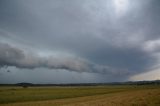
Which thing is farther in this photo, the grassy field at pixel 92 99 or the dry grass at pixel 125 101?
the grassy field at pixel 92 99

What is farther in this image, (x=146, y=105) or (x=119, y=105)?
(x=119, y=105)

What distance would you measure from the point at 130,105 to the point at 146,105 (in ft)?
6.39

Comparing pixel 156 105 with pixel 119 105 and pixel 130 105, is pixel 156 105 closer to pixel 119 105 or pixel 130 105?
pixel 130 105

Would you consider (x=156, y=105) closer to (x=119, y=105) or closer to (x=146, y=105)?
(x=146, y=105)

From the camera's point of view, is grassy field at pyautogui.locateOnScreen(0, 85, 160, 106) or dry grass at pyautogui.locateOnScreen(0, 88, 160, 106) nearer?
dry grass at pyautogui.locateOnScreen(0, 88, 160, 106)

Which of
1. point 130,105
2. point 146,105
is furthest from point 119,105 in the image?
point 146,105

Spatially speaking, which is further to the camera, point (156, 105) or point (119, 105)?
point (119, 105)

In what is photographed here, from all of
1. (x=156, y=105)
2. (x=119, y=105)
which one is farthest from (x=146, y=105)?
(x=119, y=105)

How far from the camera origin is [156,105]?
73.3 feet

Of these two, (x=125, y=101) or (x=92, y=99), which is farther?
(x=92, y=99)

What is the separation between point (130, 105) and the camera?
2397 centimetres

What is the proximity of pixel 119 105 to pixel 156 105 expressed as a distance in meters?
4.77

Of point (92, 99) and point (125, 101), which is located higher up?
point (125, 101)

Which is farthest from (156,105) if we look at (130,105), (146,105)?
(130,105)
